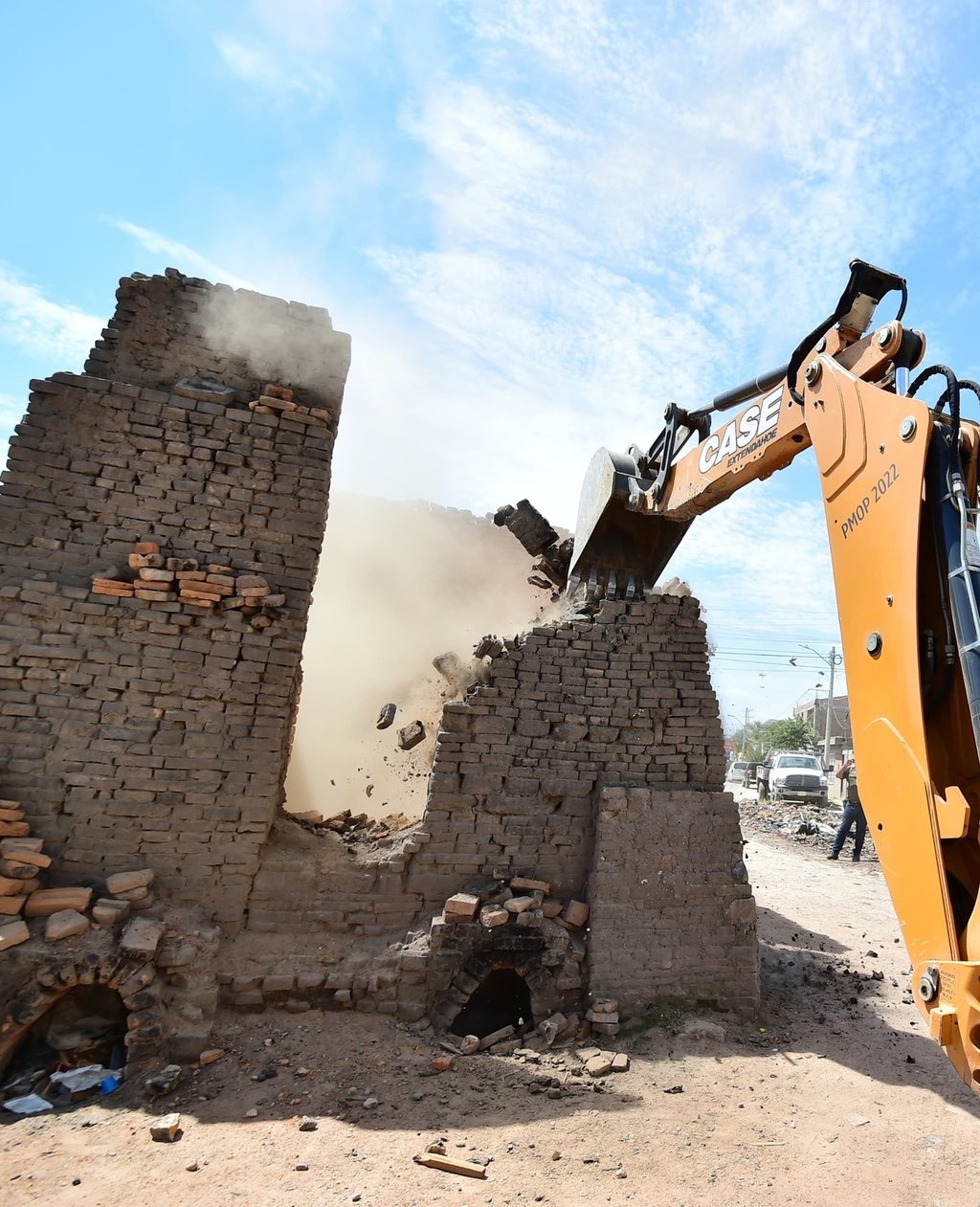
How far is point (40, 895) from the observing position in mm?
4098

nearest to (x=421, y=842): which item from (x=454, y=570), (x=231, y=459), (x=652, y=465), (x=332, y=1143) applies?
(x=332, y=1143)

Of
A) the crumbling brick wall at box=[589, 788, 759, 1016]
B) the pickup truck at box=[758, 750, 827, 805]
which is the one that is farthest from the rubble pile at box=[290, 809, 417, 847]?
the pickup truck at box=[758, 750, 827, 805]

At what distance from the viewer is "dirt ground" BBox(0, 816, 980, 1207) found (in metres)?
3.12

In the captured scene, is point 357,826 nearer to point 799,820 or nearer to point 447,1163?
point 447,1163

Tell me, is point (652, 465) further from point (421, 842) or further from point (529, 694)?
point (421, 842)

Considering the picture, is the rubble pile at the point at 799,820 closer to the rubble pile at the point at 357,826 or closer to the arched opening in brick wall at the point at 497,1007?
the arched opening in brick wall at the point at 497,1007

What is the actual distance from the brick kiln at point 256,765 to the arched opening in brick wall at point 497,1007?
0.02m

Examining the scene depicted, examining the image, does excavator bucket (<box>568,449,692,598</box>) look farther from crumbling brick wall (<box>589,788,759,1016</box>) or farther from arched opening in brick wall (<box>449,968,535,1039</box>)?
arched opening in brick wall (<box>449,968,535,1039</box>)

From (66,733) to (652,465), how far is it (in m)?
4.74

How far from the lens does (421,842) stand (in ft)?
15.9

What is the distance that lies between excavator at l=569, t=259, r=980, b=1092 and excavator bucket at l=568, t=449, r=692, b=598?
2496 millimetres

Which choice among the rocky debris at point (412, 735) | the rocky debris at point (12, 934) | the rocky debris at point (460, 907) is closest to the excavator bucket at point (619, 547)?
the rocky debris at point (412, 735)

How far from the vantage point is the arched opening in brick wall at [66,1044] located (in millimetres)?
3734

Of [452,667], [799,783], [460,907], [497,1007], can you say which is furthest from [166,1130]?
[799,783]
